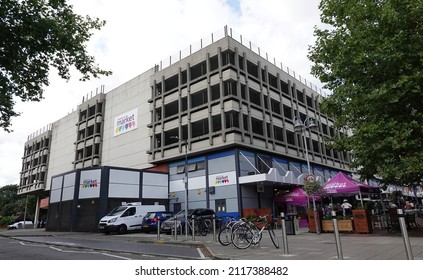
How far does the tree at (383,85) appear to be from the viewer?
12.6m

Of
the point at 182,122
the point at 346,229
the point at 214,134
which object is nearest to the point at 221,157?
the point at 214,134

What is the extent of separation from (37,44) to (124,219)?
52.9ft

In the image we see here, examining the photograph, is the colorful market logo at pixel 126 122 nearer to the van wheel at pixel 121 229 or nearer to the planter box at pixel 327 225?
the van wheel at pixel 121 229

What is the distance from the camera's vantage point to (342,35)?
16.0 m

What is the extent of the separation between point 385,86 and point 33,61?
1462 cm

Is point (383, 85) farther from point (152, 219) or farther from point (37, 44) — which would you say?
point (152, 219)

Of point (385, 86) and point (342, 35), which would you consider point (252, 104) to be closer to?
point (342, 35)

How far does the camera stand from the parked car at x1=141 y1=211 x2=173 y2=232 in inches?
913

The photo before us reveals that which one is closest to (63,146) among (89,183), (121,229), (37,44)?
(89,183)

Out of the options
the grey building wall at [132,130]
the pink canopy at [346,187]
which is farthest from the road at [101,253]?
the grey building wall at [132,130]

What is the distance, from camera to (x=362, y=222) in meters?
15.4

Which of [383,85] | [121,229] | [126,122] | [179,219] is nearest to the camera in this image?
[383,85]

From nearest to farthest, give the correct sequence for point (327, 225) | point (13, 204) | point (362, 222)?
point (362, 222), point (327, 225), point (13, 204)

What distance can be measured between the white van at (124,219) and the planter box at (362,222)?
655 inches
